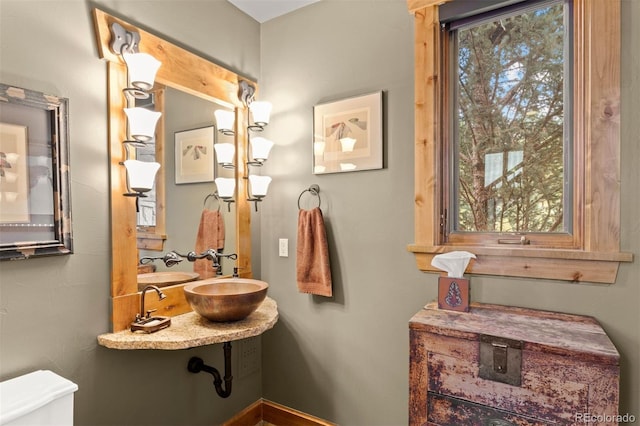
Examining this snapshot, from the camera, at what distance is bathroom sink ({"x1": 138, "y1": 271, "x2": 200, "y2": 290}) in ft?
5.54

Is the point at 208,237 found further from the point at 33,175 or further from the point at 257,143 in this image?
the point at 33,175

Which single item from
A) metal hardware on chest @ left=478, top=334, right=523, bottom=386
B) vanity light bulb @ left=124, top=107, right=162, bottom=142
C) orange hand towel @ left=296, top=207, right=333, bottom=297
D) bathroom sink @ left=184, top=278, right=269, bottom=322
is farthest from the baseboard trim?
vanity light bulb @ left=124, top=107, right=162, bottom=142

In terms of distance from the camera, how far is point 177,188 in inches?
72.7

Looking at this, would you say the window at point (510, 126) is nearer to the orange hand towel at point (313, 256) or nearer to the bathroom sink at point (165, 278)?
the orange hand towel at point (313, 256)

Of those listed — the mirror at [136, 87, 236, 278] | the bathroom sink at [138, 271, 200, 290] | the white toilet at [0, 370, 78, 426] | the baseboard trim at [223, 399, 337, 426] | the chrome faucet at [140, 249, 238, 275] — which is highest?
the mirror at [136, 87, 236, 278]

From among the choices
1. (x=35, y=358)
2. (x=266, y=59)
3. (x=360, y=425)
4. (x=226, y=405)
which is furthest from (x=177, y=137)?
(x=360, y=425)

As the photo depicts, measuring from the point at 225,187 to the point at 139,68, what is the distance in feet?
2.50

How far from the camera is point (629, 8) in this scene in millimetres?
1366

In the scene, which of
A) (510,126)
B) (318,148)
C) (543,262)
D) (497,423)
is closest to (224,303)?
(318,148)

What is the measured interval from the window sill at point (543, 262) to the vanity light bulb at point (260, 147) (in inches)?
40.8

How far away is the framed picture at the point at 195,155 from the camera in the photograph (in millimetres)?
1859

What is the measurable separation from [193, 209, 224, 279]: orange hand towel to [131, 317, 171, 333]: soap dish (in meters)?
0.37

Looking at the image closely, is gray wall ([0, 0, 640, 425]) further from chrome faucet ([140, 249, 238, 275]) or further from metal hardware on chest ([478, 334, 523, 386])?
metal hardware on chest ([478, 334, 523, 386])

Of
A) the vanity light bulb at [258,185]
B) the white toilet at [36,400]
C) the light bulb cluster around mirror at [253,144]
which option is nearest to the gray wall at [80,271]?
the white toilet at [36,400]
